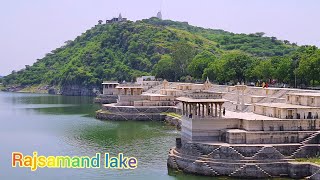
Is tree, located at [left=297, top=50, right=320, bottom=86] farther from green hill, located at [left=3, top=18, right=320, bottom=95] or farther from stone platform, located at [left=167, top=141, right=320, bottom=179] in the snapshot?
green hill, located at [left=3, top=18, right=320, bottom=95]

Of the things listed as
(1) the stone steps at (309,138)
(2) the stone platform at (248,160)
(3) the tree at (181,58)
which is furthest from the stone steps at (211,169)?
(3) the tree at (181,58)

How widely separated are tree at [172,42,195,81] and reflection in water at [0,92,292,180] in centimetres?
4672

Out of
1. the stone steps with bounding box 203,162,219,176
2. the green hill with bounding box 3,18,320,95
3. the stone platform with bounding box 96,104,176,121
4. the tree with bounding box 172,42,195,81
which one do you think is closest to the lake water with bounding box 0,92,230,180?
the stone steps with bounding box 203,162,219,176

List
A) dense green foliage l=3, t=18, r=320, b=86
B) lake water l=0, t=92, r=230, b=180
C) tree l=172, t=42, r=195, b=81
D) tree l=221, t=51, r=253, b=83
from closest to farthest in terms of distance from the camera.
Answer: lake water l=0, t=92, r=230, b=180 < tree l=221, t=51, r=253, b=83 < dense green foliage l=3, t=18, r=320, b=86 < tree l=172, t=42, r=195, b=81

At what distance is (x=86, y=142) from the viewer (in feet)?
172

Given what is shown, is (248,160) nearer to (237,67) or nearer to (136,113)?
(136,113)

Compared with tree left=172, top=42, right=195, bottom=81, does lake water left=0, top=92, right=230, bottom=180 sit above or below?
below

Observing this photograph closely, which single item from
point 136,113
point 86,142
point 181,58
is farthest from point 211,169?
point 181,58

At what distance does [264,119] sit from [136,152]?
1304cm

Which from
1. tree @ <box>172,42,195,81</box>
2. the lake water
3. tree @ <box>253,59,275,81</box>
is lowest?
the lake water

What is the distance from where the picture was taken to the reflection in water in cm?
3762

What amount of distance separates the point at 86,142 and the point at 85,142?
131 millimetres

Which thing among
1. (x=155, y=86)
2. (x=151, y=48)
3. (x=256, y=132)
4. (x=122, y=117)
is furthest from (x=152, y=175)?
(x=151, y=48)

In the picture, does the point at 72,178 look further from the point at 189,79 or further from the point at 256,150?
the point at 189,79
